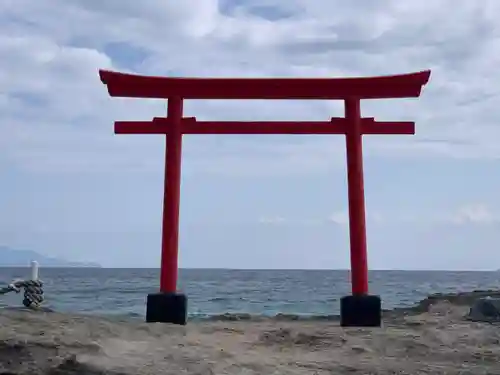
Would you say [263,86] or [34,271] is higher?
[263,86]

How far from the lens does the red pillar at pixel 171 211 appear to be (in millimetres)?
7391

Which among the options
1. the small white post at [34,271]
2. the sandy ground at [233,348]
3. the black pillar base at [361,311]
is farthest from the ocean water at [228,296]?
the sandy ground at [233,348]

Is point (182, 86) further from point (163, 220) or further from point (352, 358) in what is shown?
point (352, 358)

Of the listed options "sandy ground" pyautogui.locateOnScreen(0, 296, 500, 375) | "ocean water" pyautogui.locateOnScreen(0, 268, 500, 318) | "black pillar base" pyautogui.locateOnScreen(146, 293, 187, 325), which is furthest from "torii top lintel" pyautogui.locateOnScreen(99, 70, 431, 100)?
"ocean water" pyautogui.locateOnScreen(0, 268, 500, 318)

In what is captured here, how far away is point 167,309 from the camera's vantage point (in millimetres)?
7258

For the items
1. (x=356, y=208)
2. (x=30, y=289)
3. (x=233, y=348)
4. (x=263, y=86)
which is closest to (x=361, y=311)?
(x=356, y=208)

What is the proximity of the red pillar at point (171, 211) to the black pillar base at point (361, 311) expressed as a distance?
6.28ft

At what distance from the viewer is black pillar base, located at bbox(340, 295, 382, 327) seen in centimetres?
724

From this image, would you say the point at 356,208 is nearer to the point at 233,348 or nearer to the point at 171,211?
the point at 171,211

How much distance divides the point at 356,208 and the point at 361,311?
3.74ft

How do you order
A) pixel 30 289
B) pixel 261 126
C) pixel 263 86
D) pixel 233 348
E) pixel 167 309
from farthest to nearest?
pixel 30 289, pixel 261 126, pixel 263 86, pixel 167 309, pixel 233 348

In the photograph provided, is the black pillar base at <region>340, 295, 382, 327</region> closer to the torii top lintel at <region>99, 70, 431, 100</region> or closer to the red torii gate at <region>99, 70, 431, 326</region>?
the red torii gate at <region>99, 70, 431, 326</region>

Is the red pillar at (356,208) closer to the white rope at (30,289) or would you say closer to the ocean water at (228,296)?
the white rope at (30,289)

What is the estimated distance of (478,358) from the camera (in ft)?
18.4
